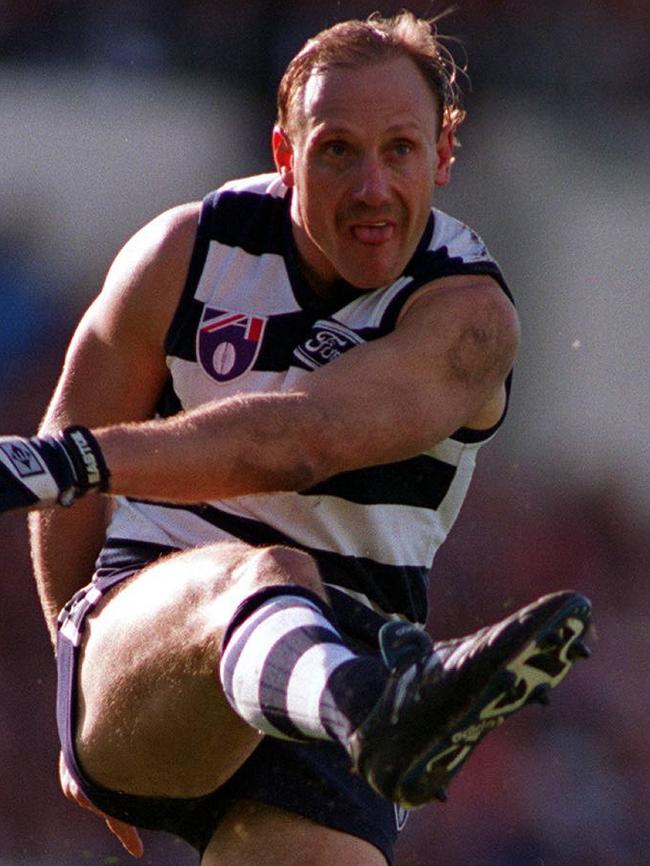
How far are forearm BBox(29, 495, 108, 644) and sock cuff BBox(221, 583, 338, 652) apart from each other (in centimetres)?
101

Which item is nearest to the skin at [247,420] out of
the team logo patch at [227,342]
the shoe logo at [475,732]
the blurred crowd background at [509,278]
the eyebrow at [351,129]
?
the eyebrow at [351,129]

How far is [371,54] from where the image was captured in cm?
394

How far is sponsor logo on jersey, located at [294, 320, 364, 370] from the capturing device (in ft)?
12.4

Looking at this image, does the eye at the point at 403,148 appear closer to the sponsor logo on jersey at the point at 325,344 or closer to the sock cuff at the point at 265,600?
the sponsor logo on jersey at the point at 325,344

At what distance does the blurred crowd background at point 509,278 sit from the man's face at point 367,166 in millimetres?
2931

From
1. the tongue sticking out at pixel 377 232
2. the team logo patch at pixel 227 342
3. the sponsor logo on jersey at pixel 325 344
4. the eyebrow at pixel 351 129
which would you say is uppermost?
the eyebrow at pixel 351 129

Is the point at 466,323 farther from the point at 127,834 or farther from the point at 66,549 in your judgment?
the point at 127,834

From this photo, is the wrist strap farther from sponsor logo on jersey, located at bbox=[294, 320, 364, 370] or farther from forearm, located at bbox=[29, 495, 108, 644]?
forearm, located at bbox=[29, 495, 108, 644]

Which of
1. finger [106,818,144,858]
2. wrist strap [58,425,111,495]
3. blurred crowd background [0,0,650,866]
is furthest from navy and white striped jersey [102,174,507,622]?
blurred crowd background [0,0,650,866]

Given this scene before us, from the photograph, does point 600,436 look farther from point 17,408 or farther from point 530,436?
point 17,408

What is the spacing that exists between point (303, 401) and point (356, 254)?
1.77 feet

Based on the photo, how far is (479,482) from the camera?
682 cm

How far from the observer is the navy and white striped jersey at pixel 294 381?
386 centimetres

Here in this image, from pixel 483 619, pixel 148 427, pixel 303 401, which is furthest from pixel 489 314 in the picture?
pixel 483 619
